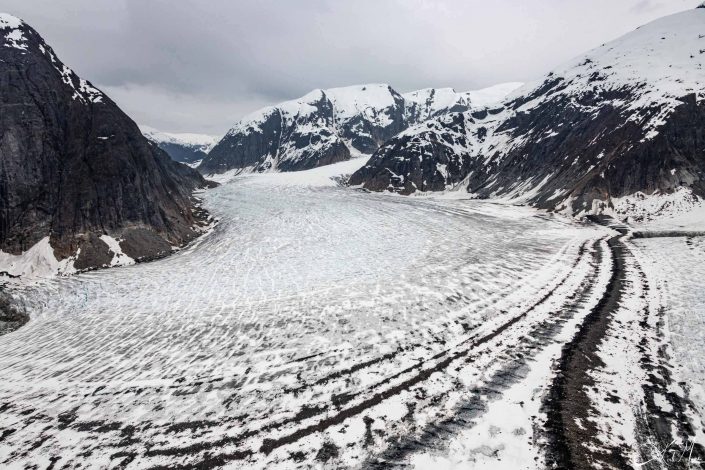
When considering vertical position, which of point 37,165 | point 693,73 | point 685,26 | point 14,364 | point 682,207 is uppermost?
point 685,26

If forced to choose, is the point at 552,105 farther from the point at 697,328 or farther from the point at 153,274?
the point at 153,274

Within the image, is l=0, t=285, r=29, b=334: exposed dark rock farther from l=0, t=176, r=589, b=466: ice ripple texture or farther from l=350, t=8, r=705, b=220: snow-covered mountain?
l=350, t=8, r=705, b=220: snow-covered mountain

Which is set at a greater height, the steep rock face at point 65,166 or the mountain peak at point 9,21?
the mountain peak at point 9,21

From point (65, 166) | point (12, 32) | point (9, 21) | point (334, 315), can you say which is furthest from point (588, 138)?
point (9, 21)

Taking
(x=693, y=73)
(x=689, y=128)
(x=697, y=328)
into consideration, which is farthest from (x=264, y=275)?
(x=693, y=73)

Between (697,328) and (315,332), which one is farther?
Answer: (315,332)

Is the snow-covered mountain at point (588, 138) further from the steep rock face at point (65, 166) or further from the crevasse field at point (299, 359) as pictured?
the steep rock face at point (65, 166)

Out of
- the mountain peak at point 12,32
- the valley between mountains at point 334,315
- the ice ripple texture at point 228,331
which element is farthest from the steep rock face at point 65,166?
the ice ripple texture at point 228,331
